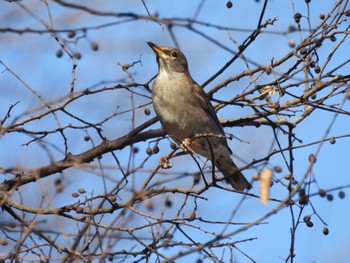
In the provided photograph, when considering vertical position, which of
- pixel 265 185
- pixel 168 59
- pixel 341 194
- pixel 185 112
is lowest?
pixel 265 185

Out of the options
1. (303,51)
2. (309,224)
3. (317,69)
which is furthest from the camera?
(317,69)

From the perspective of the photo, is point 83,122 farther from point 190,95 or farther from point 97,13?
point 97,13

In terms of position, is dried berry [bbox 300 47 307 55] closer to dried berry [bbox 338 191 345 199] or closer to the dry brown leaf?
dried berry [bbox 338 191 345 199]

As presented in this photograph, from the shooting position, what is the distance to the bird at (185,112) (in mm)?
7293

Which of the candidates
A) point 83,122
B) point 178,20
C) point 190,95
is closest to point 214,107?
point 190,95

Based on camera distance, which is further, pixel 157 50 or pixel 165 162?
pixel 157 50

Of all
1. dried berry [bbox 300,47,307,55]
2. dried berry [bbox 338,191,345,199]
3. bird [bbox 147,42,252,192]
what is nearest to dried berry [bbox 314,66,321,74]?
dried berry [bbox 300,47,307,55]

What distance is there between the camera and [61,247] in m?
5.45

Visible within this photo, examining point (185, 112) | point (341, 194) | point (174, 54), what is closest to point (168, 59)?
point (174, 54)

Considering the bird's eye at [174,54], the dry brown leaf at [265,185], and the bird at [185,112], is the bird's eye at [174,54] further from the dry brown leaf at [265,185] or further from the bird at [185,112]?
the dry brown leaf at [265,185]

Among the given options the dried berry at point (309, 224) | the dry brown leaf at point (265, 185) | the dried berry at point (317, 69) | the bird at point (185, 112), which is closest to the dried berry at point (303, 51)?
the dried berry at point (317, 69)

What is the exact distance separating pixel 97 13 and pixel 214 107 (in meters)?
4.58

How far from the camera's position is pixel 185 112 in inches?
295

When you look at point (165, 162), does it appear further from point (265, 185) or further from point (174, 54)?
point (265, 185)
